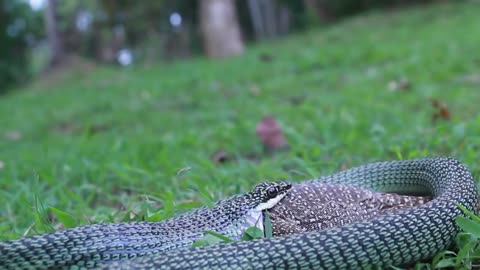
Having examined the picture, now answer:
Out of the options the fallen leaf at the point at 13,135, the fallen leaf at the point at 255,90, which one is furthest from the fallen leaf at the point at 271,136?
the fallen leaf at the point at 13,135

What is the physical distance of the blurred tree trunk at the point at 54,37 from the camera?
64.5ft

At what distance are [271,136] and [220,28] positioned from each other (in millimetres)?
11049

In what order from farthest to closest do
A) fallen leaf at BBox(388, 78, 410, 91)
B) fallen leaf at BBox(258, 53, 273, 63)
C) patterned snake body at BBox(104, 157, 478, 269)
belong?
1. fallen leaf at BBox(258, 53, 273, 63)
2. fallen leaf at BBox(388, 78, 410, 91)
3. patterned snake body at BBox(104, 157, 478, 269)

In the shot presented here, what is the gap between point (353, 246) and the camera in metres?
2.10

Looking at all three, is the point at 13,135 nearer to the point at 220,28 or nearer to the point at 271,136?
the point at 271,136

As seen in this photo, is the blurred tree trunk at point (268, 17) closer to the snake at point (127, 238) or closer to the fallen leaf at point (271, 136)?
the fallen leaf at point (271, 136)

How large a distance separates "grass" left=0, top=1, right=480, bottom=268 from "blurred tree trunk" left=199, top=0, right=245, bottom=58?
1.70 m

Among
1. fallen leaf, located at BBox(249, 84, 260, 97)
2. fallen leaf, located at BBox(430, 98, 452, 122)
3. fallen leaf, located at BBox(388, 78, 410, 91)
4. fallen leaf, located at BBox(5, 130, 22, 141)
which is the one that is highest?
fallen leaf, located at BBox(430, 98, 452, 122)

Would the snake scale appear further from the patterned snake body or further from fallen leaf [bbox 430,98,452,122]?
fallen leaf [bbox 430,98,452,122]

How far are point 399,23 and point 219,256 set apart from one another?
14252 millimetres

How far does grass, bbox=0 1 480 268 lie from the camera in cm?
392

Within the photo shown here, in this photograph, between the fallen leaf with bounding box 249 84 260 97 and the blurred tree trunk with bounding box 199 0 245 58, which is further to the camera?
the blurred tree trunk with bounding box 199 0 245 58

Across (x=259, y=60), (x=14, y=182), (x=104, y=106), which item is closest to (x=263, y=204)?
(x=14, y=182)

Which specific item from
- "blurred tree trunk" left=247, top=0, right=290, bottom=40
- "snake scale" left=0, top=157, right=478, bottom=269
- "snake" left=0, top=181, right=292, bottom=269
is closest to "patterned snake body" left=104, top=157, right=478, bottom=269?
"snake scale" left=0, top=157, right=478, bottom=269
